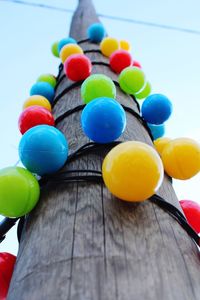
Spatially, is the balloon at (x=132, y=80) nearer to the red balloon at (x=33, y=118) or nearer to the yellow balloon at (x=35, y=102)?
the yellow balloon at (x=35, y=102)

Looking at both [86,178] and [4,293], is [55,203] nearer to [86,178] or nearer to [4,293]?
[86,178]

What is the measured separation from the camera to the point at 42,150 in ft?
3.55

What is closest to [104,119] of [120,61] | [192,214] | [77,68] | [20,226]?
[20,226]

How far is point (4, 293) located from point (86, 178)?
0.52 meters

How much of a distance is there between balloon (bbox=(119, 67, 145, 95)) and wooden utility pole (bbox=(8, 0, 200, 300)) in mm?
918

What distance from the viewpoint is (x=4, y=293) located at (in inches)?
45.8

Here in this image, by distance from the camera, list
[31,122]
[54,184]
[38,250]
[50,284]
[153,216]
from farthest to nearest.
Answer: [31,122]
[54,184]
[153,216]
[38,250]
[50,284]

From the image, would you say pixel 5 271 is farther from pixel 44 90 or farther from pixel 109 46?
pixel 109 46

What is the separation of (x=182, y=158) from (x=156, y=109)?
57cm

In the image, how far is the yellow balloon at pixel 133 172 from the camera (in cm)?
90

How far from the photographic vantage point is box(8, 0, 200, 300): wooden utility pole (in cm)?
75

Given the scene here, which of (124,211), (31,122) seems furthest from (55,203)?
(31,122)

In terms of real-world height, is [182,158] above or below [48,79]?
above

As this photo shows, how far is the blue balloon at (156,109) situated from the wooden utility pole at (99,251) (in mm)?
703
